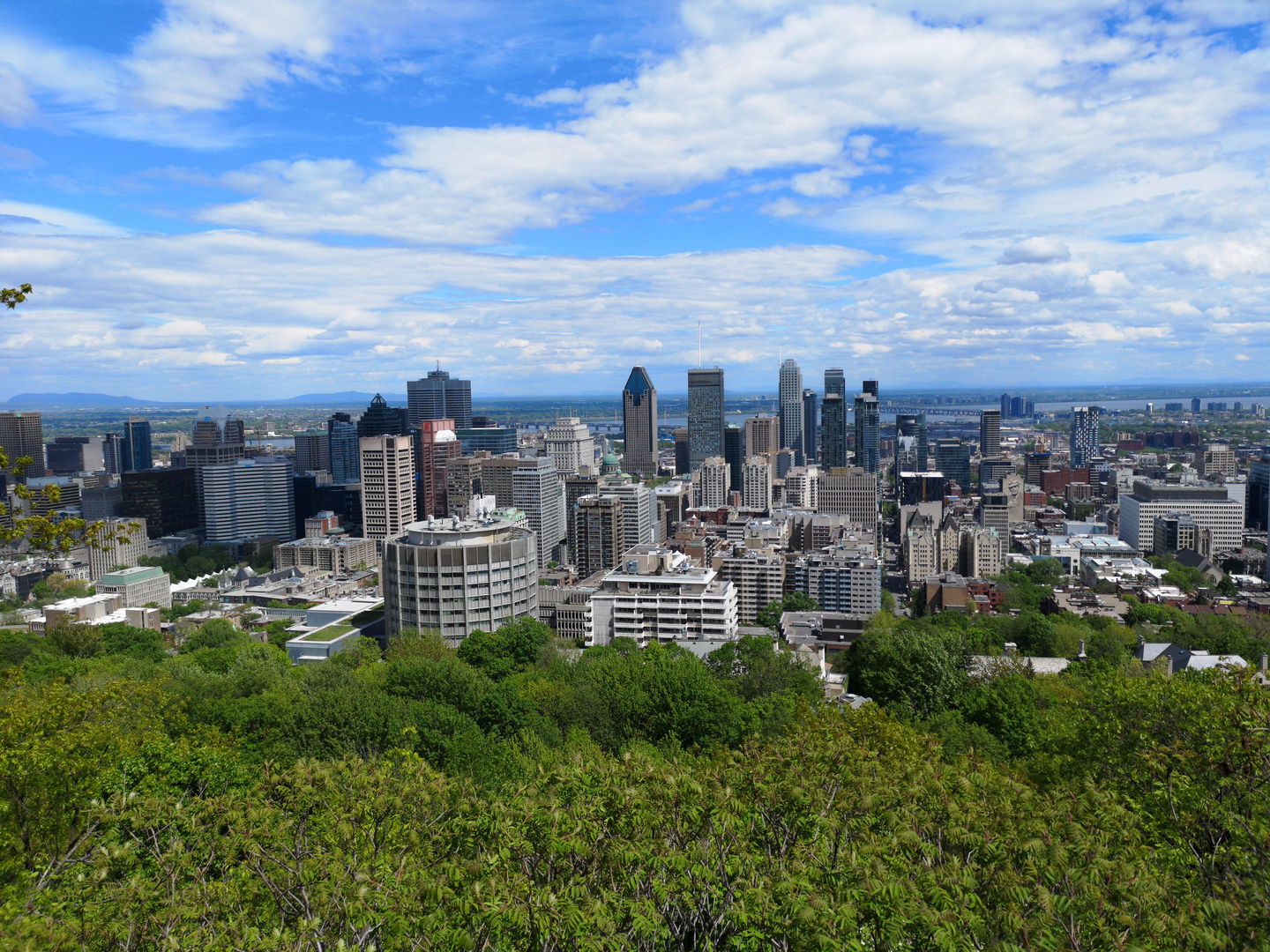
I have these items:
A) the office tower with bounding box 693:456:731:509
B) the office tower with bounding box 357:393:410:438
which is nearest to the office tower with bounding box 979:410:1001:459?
the office tower with bounding box 693:456:731:509

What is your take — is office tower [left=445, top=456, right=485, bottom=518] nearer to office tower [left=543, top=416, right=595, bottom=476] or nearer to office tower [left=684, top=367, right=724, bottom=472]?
office tower [left=543, top=416, right=595, bottom=476]

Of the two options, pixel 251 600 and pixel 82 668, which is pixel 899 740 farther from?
pixel 251 600

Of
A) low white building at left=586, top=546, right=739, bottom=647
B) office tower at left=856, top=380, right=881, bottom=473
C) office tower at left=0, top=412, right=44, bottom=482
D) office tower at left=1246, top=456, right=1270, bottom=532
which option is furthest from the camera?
office tower at left=856, top=380, right=881, bottom=473

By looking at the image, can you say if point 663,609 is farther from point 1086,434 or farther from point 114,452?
point 1086,434

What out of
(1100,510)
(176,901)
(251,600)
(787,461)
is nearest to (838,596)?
(251,600)

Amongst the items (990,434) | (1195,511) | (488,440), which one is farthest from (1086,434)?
(488,440)

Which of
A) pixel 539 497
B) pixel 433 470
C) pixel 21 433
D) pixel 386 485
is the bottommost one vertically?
pixel 539 497
